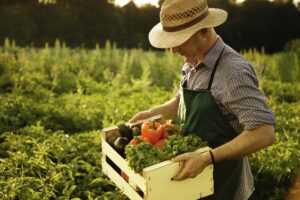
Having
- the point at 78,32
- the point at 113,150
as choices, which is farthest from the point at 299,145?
the point at 78,32

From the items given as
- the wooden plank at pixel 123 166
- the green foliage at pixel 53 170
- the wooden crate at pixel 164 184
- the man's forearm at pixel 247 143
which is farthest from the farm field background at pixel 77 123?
the man's forearm at pixel 247 143

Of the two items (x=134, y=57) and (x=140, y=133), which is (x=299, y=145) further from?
(x=134, y=57)

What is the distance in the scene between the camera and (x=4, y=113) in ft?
20.3

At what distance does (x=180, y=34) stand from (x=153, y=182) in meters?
0.86

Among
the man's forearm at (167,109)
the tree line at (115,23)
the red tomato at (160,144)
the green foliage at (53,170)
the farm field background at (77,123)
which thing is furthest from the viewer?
the tree line at (115,23)

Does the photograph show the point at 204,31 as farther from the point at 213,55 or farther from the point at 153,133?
the point at 153,133

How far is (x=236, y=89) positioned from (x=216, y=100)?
0.17 metres

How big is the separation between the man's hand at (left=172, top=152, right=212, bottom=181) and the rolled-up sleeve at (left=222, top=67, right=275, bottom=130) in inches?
12.0

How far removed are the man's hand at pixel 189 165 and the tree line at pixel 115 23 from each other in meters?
22.1

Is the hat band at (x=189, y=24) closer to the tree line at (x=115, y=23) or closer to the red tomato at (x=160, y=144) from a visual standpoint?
the red tomato at (x=160, y=144)

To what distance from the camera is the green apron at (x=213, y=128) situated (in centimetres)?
270

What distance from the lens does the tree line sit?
24.5 meters

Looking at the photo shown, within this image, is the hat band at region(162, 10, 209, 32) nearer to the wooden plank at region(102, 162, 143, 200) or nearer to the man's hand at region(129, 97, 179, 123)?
the man's hand at region(129, 97, 179, 123)

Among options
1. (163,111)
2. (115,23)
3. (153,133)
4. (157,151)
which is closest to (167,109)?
(163,111)
